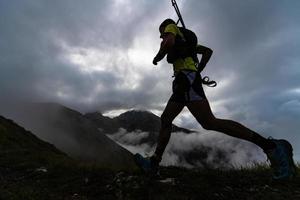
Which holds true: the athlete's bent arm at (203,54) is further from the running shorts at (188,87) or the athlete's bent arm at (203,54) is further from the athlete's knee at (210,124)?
the athlete's knee at (210,124)

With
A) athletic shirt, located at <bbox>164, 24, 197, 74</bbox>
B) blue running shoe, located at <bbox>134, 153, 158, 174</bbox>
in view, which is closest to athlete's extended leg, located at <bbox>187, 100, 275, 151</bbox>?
athletic shirt, located at <bbox>164, 24, 197, 74</bbox>

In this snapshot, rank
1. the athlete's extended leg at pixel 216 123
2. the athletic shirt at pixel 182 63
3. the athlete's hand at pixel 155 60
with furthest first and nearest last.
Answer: the athletic shirt at pixel 182 63
the athlete's extended leg at pixel 216 123
the athlete's hand at pixel 155 60

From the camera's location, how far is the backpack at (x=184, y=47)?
787 cm

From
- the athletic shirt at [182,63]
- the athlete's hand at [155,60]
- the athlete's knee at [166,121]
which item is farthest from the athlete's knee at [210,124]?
the athlete's hand at [155,60]

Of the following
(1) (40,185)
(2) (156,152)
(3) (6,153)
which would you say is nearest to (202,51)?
(2) (156,152)

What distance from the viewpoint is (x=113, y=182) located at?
8.30 m

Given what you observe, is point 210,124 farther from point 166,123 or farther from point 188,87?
point 166,123

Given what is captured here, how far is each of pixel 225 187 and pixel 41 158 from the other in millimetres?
5814

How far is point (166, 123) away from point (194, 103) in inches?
29.6

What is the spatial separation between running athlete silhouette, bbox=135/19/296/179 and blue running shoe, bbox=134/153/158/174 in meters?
0.03

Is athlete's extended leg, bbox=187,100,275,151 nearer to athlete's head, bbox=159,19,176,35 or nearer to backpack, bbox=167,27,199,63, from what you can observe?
backpack, bbox=167,27,199,63

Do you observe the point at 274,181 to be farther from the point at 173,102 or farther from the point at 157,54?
the point at 157,54

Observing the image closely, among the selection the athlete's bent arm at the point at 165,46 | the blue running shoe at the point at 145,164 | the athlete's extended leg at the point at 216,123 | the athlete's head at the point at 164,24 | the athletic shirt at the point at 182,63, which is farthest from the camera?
the blue running shoe at the point at 145,164

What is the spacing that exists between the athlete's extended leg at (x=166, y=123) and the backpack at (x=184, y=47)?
840mm
